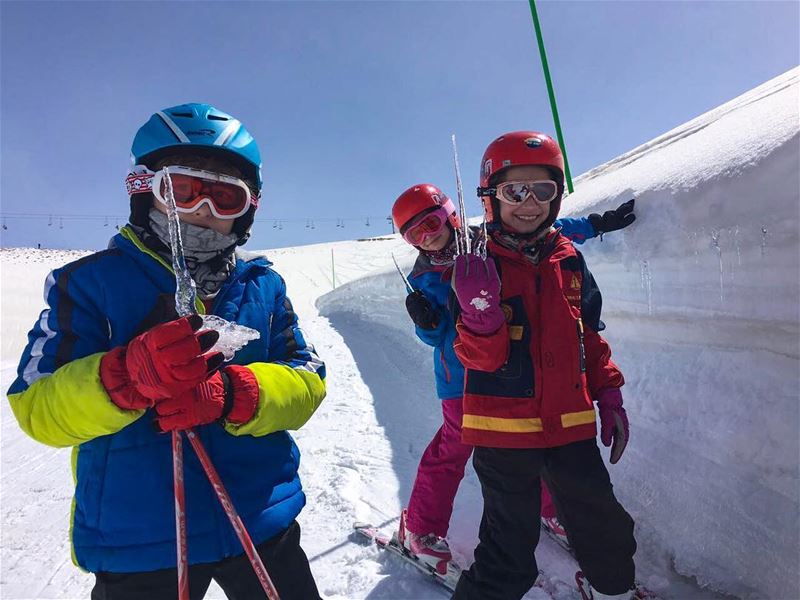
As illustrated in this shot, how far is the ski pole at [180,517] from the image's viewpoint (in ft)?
4.46

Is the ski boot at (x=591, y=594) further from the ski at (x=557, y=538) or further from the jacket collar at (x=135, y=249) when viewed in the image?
the jacket collar at (x=135, y=249)

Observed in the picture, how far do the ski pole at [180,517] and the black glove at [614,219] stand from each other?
2.59m

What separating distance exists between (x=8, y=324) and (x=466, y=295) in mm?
19309

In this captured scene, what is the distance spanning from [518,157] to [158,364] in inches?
66.6

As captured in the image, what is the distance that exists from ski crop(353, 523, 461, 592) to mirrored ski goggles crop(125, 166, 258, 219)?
1.95 metres

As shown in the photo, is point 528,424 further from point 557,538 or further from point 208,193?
point 208,193

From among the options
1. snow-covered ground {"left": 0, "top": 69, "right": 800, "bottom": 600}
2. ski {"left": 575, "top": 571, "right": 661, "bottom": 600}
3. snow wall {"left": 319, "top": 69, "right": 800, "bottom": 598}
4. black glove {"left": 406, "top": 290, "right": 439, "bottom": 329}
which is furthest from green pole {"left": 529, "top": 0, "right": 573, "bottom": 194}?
ski {"left": 575, "top": 571, "right": 661, "bottom": 600}

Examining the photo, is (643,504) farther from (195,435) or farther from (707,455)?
(195,435)

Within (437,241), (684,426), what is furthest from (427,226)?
(684,426)

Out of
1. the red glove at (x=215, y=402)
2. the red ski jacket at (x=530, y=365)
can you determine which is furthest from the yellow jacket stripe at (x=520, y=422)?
the red glove at (x=215, y=402)

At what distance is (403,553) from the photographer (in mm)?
2598

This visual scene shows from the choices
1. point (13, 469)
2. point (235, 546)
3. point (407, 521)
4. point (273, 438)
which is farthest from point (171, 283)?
point (13, 469)

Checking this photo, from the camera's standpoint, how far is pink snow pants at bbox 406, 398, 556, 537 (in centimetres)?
255

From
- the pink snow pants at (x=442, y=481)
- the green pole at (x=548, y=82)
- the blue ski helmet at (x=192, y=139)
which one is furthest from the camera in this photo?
the green pole at (x=548, y=82)
